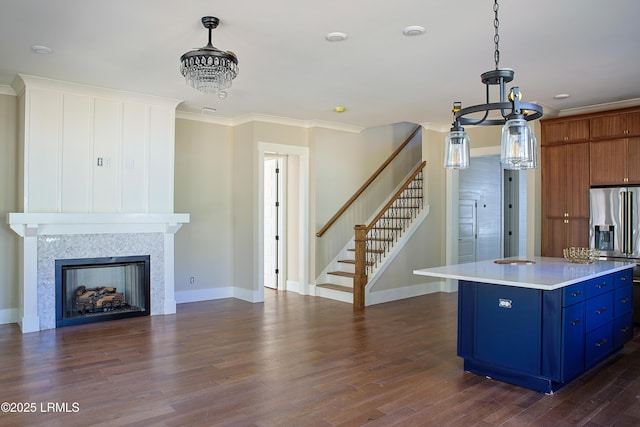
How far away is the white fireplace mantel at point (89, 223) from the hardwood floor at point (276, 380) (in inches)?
44.5

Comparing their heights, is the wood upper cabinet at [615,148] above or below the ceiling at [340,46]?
below

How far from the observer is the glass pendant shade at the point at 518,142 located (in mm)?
2756

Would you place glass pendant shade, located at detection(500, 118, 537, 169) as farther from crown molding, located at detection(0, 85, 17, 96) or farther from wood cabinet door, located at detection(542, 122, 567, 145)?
crown molding, located at detection(0, 85, 17, 96)

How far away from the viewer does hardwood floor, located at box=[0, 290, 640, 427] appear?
3.07m

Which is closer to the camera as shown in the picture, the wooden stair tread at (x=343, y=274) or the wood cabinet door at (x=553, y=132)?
the wood cabinet door at (x=553, y=132)

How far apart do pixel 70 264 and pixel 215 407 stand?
328cm

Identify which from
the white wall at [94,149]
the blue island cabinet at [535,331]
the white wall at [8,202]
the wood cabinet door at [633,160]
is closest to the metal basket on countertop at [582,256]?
the blue island cabinet at [535,331]

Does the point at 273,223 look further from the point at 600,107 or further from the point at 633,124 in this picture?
the point at 633,124

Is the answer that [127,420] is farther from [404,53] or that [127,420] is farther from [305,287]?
[305,287]

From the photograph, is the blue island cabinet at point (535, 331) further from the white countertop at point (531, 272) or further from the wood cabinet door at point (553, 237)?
the wood cabinet door at point (553, 237)

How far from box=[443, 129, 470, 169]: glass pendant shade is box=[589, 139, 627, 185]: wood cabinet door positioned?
143 inches

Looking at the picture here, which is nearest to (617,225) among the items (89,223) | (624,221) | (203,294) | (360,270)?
(624,221)

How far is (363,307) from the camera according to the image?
21.7 feet

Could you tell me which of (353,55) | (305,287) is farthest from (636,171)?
(305,287)
